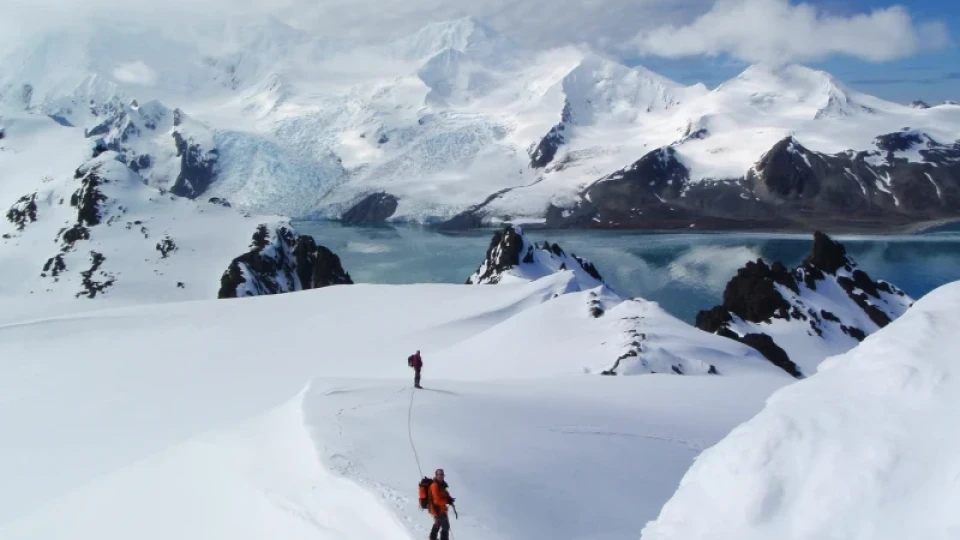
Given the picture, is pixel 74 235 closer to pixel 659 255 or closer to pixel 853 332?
pixel 853 332

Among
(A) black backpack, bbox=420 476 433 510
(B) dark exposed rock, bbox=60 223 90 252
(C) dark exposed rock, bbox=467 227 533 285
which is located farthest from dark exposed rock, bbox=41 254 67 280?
(A) black backpack, bbox=420 476 433 510

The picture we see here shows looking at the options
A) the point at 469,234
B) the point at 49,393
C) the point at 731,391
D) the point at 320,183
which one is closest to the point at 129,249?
the point at 49,393

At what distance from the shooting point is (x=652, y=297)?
8919 cm

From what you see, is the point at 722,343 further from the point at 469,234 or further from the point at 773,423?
the point at 469,234

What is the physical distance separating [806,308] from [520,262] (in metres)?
27.0

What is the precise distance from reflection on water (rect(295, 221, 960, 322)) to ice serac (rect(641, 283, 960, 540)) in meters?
73.0

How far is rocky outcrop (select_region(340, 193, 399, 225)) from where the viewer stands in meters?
190

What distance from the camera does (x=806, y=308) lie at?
55.6 meters

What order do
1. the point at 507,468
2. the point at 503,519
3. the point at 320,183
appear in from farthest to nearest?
the point at 320,183
the point at 507,468
the point at 503,519

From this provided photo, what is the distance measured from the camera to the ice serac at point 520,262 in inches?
2709

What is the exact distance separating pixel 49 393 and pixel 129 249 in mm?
44811

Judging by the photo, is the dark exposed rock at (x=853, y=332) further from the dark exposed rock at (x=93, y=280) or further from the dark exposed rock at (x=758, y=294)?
the dark exposed rock at (x=93, y=280)

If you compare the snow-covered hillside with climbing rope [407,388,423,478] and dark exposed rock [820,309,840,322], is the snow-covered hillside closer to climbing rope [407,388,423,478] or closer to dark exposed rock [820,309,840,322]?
dark exposed rock [820,309,840,322]

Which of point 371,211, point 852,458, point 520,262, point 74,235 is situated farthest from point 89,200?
point 371,211
